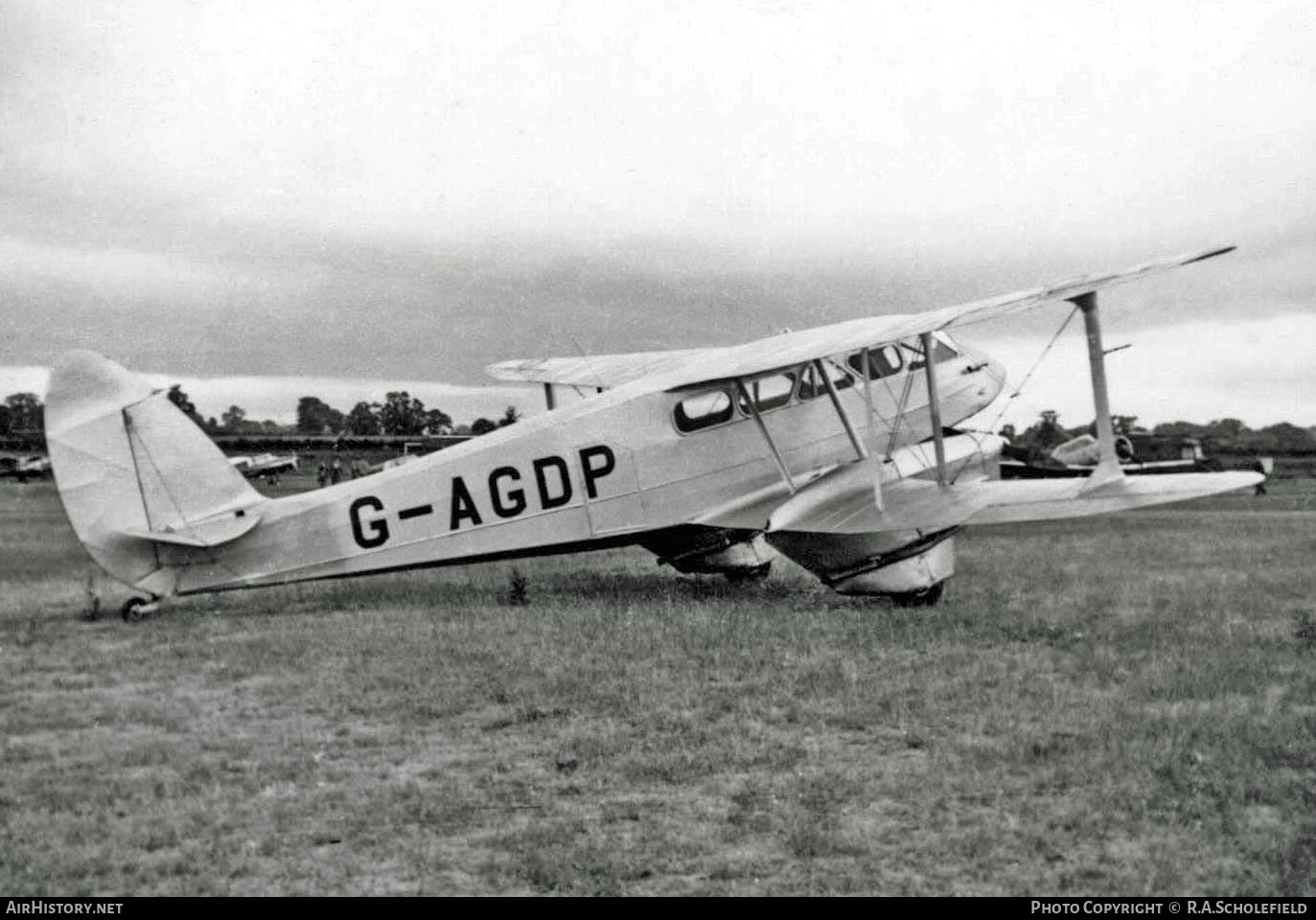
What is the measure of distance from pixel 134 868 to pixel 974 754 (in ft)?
12.1

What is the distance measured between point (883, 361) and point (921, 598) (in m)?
→ 2.83

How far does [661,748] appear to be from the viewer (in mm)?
5605

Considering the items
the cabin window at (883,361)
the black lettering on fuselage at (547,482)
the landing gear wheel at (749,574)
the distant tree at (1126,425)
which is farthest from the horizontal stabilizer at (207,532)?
the distant tree at (1126,425)

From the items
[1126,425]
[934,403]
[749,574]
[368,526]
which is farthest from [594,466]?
[1126,425]

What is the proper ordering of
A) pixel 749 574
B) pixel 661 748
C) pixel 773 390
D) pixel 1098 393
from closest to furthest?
pixel 661 748 → pixel 1098 393 → pixel 773 390 → pixel 749 574

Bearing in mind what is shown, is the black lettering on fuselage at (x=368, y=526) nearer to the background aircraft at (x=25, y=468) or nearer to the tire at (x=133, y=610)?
the tire at (x=133, y=610)

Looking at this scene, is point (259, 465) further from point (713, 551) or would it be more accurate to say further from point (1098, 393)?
point (1098, 393)

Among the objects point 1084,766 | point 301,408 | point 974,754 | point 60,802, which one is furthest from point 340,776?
point 301,408

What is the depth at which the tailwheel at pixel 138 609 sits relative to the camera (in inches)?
378

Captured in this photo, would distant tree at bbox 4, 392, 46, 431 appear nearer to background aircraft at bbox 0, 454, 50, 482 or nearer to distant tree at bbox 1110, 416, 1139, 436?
background aircraft at bbox 0, 454, 50, 482

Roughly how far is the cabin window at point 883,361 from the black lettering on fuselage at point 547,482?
3354mm

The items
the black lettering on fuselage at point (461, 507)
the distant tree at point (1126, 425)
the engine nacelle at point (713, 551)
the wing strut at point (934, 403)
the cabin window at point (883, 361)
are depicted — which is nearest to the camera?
the wing strut at point (934, 403)

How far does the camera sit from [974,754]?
5.41m
